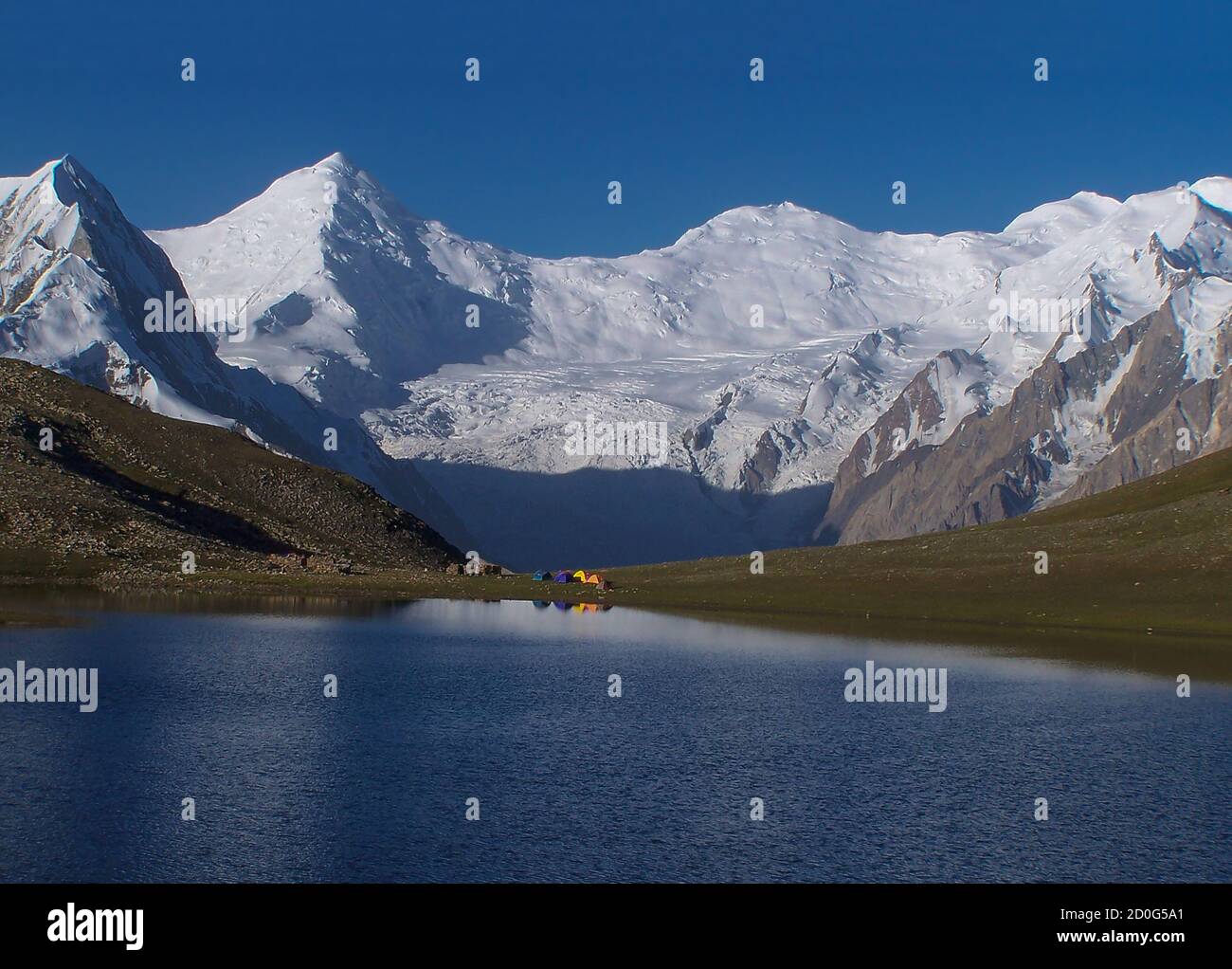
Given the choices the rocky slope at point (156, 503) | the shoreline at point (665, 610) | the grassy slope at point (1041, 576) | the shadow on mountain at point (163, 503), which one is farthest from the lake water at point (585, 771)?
the shadow on mountain at point (163, 503)

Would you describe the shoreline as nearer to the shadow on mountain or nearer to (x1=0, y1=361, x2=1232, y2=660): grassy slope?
(x1=0, y1=361, x2=1232, y2=660): grassy slope

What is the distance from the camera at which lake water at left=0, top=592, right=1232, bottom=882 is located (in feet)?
120

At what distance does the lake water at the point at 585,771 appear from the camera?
120 feet

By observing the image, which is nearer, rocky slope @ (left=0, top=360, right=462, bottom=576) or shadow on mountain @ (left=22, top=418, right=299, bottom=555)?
rocky slope @ (left=0, top=360, right=462, bottom=576)

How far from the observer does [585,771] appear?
149 ft

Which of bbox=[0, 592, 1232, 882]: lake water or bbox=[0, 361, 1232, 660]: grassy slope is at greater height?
bbox=[0, 361, 1232, 660]: grassy slope

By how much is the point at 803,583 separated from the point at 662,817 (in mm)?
89274

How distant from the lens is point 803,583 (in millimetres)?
128250
